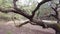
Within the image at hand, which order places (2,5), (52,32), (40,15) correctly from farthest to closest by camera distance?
(52,32)
(40,15)
(2,5)

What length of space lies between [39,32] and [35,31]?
156mm

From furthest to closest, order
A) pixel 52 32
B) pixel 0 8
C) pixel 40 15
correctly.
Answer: pixel 52 32, pixel 40 15, pixel 0 8

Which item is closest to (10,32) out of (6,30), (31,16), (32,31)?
(6,30)

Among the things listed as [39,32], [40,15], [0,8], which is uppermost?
[0,8]

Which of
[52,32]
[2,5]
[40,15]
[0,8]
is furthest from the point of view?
[52,32]

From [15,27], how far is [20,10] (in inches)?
61.0

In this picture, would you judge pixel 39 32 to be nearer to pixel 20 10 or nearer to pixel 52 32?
pixel 52 32

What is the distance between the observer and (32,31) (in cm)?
749

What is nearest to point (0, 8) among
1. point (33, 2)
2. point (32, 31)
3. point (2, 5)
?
point (2, 5)

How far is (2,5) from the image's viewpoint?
6121 millimetres

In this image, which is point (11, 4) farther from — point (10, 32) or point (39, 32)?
point (39, 32)

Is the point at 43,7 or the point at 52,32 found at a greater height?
the point at 43,7

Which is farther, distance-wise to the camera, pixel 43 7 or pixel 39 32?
pixel 39 32

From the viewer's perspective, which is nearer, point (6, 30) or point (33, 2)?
point (33, 2)
